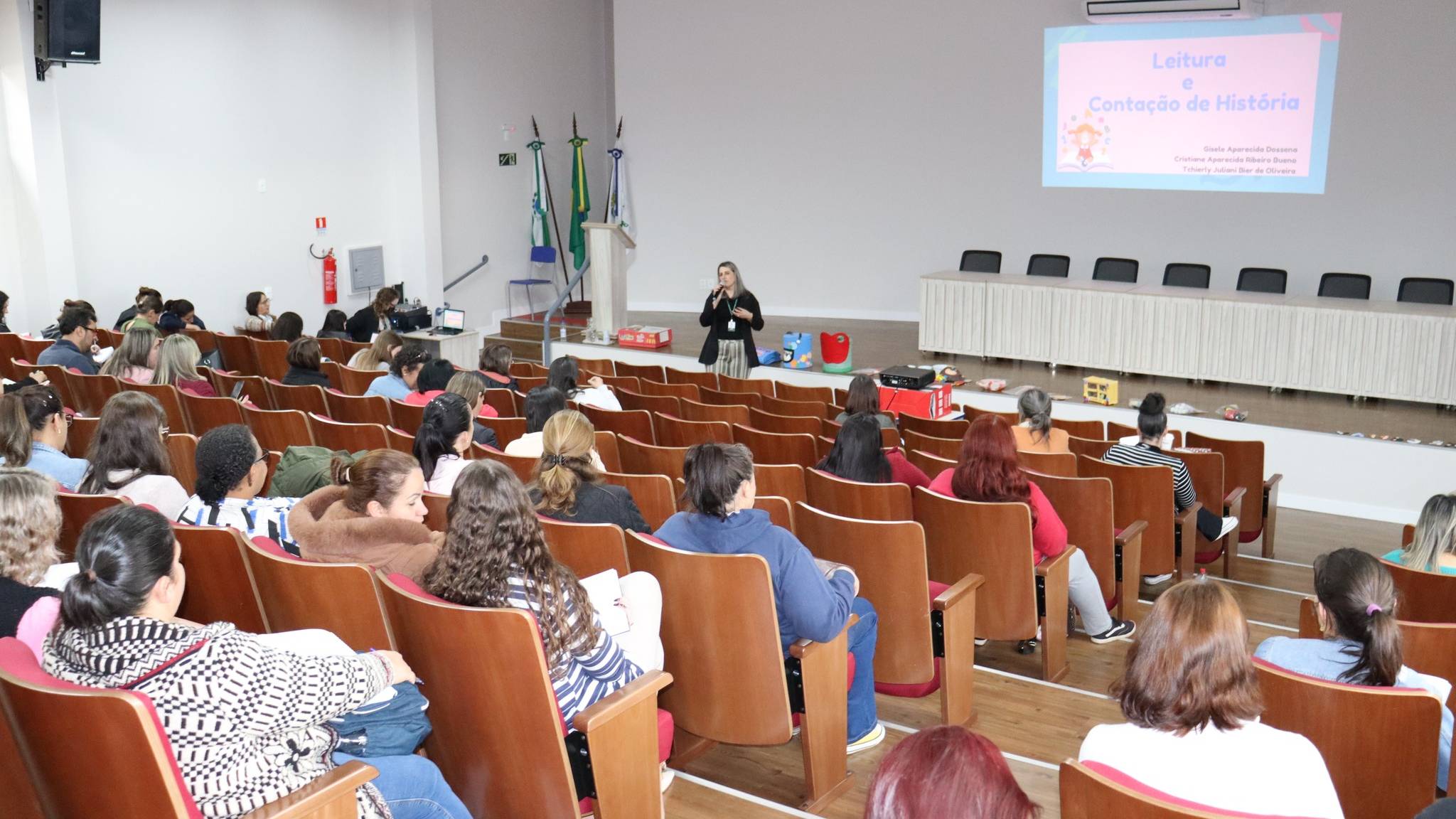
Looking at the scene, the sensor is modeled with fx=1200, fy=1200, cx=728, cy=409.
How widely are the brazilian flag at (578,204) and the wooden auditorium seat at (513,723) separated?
1182cm

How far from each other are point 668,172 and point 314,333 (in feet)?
15.6

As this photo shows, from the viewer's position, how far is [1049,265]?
38.3 feet

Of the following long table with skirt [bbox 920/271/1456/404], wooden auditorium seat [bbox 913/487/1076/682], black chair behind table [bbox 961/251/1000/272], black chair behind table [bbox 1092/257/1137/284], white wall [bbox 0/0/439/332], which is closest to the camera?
wooden auditorium seat [bbox 913/487/1076/682]

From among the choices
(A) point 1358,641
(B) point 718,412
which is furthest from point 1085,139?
(A) point 1358,641

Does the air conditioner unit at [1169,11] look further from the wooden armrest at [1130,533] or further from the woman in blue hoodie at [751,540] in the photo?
the woman in blue hoodie at [751,540]

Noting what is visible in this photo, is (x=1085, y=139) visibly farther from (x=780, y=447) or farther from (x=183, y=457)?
(x=183, y=457)

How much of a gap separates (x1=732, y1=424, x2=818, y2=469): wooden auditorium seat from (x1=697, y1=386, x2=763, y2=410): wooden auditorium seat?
65.2 inches

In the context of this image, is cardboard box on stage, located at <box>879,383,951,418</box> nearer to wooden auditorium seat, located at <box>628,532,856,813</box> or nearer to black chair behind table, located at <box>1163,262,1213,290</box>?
black chair behind table, located at <box>1163,262,1213,290</box>

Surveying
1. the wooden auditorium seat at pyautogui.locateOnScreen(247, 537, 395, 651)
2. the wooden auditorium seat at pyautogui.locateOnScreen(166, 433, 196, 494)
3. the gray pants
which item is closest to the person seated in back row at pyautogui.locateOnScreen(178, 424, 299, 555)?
the wooden auditorium seat at pyautogui.locateOnScreen(247, 537, 395, 651)

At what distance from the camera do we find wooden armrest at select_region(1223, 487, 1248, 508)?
5719 mm

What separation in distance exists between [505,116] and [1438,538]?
1169 cm

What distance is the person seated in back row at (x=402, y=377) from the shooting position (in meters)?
6.30

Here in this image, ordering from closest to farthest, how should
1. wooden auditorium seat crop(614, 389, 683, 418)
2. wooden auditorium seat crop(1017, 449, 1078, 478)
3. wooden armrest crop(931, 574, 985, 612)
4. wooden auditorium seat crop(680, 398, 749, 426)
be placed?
1. wooden armrest crop(931, 574, 985, 612)
2. wooden auditorium seat crop(1017, 449, 1078, 478)
3. wooden auditorium seat crop(680, 398, 749, 426)
4. wooden auditorium seat crop(614, 389, 683, 418)

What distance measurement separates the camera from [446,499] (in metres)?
3.79
